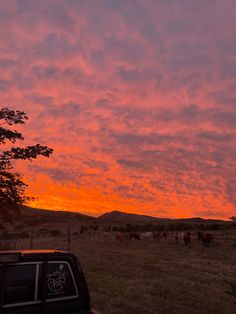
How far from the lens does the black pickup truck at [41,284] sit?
5.42 meters

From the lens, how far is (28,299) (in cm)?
552

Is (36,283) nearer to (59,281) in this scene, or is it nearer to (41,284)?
(41,284)

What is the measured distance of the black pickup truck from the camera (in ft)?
17.8

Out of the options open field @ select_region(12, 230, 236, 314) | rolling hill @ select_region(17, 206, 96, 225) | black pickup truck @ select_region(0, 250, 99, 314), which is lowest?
open field @ select_region(12, 230, 236, 314)

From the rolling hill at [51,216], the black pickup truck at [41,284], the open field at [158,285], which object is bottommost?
the open field at [158,285]

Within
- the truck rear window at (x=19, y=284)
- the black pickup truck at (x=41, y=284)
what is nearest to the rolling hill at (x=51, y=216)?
the black pickup truck at (x=41, y=284)

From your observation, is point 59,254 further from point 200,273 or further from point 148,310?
point 200,273

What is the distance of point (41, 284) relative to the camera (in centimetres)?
566

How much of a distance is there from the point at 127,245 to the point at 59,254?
126 ft

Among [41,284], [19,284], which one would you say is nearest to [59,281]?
[41,284]

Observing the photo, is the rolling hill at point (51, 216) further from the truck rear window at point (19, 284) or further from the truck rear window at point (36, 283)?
the truck rear window at point (19, 284)

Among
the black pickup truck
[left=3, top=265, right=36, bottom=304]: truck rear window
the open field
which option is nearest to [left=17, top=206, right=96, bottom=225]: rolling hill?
the open field

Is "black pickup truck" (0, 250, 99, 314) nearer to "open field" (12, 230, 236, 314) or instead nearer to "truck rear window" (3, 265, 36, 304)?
"truck rear window" (3, 265, 36, 304)

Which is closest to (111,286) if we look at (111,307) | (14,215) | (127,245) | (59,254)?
(111,307)
